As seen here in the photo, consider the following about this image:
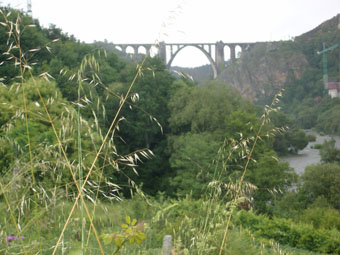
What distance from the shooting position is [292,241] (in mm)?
6535

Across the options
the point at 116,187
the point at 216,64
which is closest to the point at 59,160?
the point at 116,187

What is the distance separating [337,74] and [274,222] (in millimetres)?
45366

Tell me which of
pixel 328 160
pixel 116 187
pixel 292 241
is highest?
pixel 116 187

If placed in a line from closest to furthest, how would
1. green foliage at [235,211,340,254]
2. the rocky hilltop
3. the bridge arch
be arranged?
green foliage at [235,211,340,254], the bridge arch, the rocky hilltop

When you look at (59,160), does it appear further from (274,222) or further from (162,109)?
(162,109)

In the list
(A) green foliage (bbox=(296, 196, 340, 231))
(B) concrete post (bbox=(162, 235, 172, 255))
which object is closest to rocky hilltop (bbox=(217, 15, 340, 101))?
(A) green foliage (bbox=(296, 196, 340, 231))

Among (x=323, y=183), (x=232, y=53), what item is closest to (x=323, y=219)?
(x=323, y=183)

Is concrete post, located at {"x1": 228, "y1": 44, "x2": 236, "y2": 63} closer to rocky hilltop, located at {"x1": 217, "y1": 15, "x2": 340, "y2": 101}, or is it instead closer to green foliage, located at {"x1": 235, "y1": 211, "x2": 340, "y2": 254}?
rocky hilltop, located at {"x1": 217, "y1": 15, "x2": 340, "y2": 101}

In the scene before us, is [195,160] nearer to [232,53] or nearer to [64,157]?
[64,157]

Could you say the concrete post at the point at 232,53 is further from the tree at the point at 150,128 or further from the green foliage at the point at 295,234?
the green foliage at the point at 295,234

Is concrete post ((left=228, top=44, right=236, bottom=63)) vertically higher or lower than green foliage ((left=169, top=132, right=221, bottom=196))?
higher

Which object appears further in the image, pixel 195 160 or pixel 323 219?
pixel 195 160

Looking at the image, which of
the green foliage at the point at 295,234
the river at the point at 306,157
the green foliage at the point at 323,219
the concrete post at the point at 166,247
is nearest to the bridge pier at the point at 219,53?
the river at the point at 306,157

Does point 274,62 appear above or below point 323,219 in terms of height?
above
